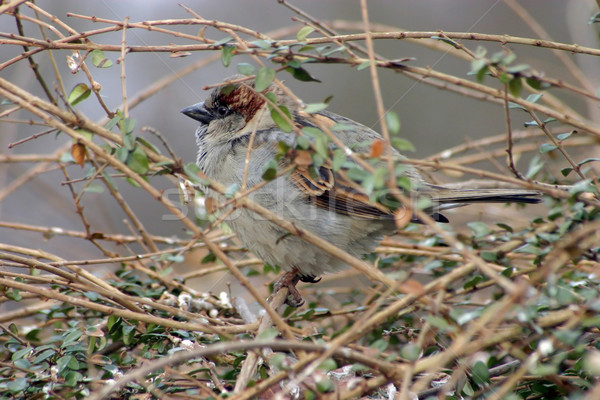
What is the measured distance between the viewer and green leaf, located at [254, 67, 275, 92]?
1.87m

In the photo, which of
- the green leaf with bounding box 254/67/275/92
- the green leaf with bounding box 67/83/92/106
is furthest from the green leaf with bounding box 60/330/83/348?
the green leaf with bounding box 254/67/275/92

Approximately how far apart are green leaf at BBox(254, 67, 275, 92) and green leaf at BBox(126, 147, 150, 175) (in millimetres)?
430

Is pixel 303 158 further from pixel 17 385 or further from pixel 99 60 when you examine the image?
pixel 17 385

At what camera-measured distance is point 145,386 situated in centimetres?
186

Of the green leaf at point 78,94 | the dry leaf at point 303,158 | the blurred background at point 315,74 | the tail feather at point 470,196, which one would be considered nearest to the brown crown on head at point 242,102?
the tail feather at point 470,196

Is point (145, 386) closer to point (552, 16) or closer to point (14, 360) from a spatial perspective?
point (14, 360)

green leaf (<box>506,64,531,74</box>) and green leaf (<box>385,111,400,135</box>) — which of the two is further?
green leaf (<box>506,64,531,74</box>)

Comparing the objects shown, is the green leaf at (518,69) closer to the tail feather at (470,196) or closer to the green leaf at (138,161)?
the tail feather at (470,196)

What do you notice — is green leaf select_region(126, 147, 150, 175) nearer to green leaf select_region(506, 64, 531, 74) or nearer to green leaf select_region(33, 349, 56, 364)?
green leaf select_region(33, 349, 56, 364)

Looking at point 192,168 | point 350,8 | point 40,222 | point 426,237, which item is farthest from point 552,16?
point 192,168

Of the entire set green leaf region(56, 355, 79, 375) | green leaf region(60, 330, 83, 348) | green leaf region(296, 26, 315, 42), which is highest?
green leaf region(296, 26, 315, 42)

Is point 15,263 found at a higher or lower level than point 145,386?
higher

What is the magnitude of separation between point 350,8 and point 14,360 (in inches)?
285

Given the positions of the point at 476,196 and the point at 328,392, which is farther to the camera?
the point at 476,196
